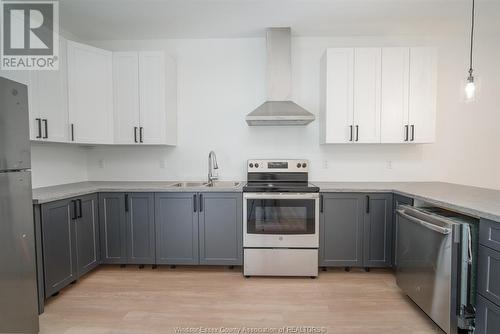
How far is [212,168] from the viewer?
3381 mm

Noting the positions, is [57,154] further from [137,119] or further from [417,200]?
[417,200]

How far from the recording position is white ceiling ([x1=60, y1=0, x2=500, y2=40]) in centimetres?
255

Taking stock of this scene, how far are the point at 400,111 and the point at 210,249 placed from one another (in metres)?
2.71

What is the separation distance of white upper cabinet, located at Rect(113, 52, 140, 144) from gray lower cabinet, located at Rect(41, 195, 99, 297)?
2.72ft

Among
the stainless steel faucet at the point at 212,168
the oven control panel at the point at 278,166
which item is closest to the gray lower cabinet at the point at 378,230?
the oven control panel at the point at 278,166

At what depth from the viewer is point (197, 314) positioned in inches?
82.3

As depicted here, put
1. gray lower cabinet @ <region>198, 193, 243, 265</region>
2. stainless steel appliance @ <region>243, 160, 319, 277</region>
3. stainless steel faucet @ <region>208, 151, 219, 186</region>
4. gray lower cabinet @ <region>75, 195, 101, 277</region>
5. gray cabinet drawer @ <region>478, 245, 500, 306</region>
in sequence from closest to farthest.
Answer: gray cabinet drawer @ <region>478, 245, 500, 306</region> < gray lower cabinet @ <region>75, 195, 101, 277</region> < stainless steel appliance @ <region>243, 160, 319, 277</region> < gray lower cabinet @ <region>198, 193, 243, 265</region> < stainless steel faucet @ <region>208, 151, 219, 186</region>

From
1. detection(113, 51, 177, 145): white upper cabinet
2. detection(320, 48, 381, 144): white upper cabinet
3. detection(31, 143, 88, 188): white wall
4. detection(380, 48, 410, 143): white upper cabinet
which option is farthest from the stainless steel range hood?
detection(31, 143, 88, 188): white wall

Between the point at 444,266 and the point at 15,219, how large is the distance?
9.63 feet

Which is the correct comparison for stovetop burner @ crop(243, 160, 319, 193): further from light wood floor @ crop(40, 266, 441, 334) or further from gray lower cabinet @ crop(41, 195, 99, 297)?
gray lower cabinet @ crop(41, 195, 99, 297)

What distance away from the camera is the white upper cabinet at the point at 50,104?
2.39 metres

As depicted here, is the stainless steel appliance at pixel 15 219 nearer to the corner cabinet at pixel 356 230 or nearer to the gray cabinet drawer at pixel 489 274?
the corner cabinet at pixel 356 230

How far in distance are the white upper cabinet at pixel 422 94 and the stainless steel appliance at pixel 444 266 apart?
1.23 metres

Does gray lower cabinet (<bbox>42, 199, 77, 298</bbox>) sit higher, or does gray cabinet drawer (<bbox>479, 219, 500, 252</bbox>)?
gray cabinet drawer (<bbox>479, 219, 500, 252</bbox>)
